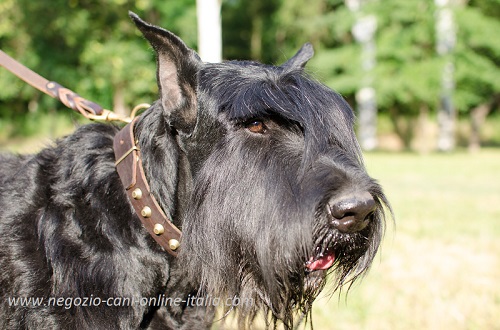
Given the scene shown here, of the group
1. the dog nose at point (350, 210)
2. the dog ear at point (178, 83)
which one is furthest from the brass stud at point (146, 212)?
the dog nose at point (350, 210)

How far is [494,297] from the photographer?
4105mm

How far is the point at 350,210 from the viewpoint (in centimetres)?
196

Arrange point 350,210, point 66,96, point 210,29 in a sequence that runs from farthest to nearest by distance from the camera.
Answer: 1. point 210,29
2. point 66,96
3. point 350,210

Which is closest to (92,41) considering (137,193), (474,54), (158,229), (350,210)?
(474,54)

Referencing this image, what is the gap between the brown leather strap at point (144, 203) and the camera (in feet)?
7.63

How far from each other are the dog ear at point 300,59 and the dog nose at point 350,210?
0.85 meters

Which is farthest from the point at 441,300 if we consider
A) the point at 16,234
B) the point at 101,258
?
the point at 16,234

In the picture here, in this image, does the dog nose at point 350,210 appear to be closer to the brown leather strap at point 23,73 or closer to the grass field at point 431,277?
the grass field at point 431,277

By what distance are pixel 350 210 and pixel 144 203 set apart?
0.95m

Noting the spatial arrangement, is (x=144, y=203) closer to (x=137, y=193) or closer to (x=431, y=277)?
(x=137, y=193)

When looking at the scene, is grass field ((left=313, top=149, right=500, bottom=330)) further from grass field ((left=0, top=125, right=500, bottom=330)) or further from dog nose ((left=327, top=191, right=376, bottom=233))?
dog nose ((left=327, top=191, right=376, bottom=233))

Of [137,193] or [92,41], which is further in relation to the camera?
[92,41]

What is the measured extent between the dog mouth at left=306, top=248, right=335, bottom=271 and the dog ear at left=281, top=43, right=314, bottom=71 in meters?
0.93

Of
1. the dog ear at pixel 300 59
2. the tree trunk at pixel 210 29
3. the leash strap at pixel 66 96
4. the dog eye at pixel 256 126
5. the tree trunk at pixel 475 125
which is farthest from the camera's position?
the tree trunk at pixel 475 125
